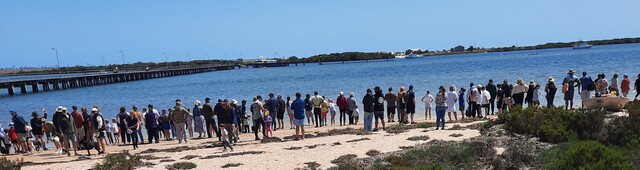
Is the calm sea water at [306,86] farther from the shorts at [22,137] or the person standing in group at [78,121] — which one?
the shorts at [22,137]

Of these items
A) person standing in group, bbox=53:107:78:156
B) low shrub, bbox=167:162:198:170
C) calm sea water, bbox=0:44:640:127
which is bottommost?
calm sea water, bbox=0:44:640:127

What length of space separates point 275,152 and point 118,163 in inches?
135

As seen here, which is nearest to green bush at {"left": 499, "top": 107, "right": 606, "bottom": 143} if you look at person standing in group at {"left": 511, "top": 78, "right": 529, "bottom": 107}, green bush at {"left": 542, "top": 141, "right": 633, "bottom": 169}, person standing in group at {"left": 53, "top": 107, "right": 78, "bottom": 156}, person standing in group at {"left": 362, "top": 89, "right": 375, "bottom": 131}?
person standing in group at {"left": 362, "top": 89, "right": 375, "bottom": 131}

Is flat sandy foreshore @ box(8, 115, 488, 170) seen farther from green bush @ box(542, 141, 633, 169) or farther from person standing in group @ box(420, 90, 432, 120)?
green bush @ box(542, 141, 633, 169)

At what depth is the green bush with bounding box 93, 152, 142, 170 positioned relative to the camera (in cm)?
1110

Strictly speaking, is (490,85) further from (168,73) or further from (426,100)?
(168,73)

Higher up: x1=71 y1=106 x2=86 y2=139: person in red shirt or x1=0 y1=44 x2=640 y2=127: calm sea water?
x1=71 y1=106 x2=86 y2=139: person in red shirt

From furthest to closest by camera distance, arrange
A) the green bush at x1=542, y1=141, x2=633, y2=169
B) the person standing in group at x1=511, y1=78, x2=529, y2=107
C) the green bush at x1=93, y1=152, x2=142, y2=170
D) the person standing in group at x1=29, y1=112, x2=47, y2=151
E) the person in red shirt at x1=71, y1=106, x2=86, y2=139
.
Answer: the person standing in group at x1=511, y1=78, x2=529, y2=107, the person standing in group at x1=29, y1=112, x2=47, y2=151, the person in red shirt at x1=71, y1=106, x2=86, y2=139, the green bush at x1=93, y1=152, x2=142, y2=170, the green bush at x1=542, y1=141, x2=633, y2=169

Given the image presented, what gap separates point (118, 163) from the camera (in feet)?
37.8

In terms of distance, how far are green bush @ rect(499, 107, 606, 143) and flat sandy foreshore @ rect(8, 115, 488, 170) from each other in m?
1.13

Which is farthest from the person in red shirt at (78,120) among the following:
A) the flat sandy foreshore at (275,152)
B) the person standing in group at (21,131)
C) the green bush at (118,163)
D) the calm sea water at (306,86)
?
the calm sea water at (306,86)

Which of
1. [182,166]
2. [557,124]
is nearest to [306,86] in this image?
[557,124]

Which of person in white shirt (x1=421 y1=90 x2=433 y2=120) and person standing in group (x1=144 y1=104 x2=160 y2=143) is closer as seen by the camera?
person standing in group (x1=144 y1=104 x2=160 y2=143)

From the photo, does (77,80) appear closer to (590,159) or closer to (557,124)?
(557,124)
